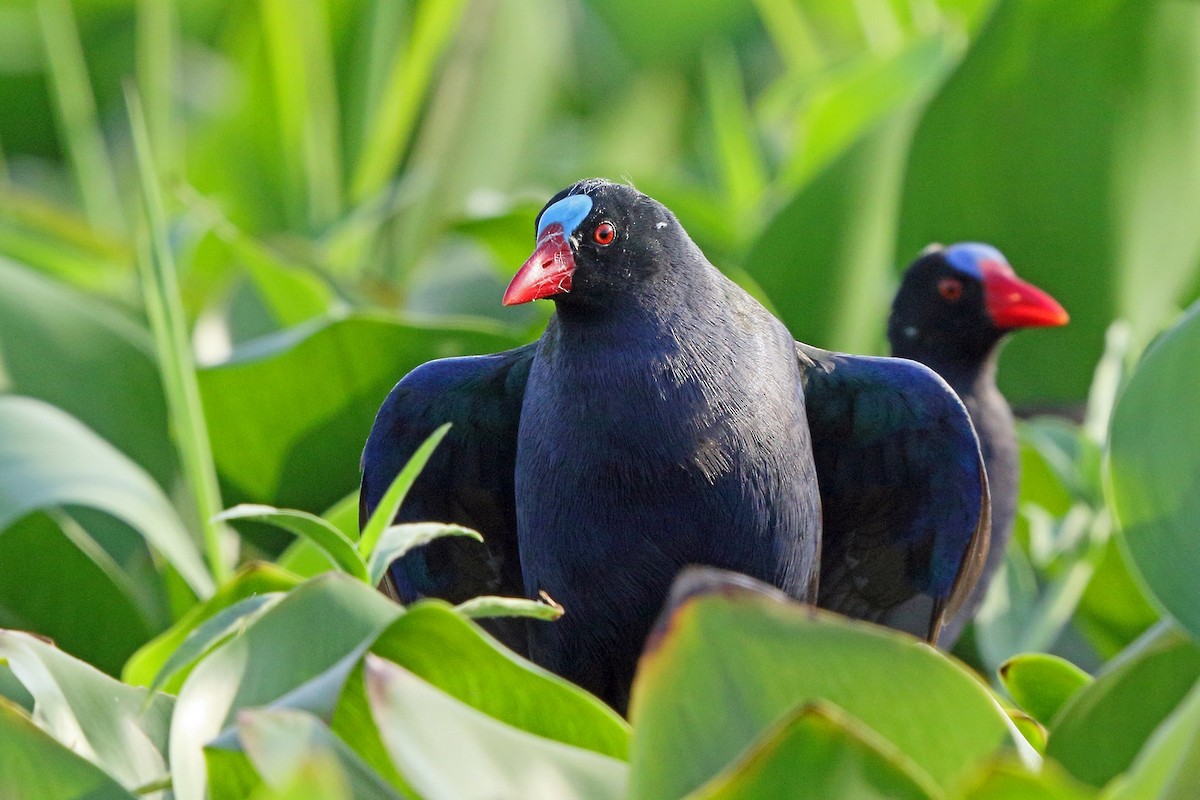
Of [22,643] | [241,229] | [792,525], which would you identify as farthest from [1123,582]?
[241,229]

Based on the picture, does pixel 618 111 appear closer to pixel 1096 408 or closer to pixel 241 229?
pixel 241 229

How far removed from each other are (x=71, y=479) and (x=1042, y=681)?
3.57 ft

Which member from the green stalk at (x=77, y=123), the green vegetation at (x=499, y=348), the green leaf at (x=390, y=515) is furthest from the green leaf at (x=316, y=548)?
the green stalk at (x=77, y=123)

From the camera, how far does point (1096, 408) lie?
7.00 ft

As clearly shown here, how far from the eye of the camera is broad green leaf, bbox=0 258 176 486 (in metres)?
2.29

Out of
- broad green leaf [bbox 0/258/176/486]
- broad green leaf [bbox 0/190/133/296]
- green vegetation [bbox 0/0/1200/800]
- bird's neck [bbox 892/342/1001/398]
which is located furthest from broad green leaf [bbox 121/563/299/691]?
broad green leaf [bbox 0/190/133/296]

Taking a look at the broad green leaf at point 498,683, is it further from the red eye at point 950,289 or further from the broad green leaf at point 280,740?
the red eye at point 950,289

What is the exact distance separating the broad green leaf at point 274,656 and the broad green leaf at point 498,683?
0.04 m

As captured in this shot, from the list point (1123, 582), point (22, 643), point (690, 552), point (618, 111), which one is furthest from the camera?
point (618, 111)

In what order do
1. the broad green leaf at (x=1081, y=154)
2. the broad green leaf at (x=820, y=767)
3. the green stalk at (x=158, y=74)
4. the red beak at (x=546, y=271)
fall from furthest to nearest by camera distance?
the green stalk at (x=158, y=74) → the broad green leaf at (x=1081, y=154) → the red beak at (x=546, y=271) → the broad green leaf at (x=820, y=767)

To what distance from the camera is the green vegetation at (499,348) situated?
1.05 m

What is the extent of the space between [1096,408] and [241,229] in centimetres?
208

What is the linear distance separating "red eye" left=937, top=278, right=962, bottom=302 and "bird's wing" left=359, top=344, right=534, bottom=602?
35.2 inches

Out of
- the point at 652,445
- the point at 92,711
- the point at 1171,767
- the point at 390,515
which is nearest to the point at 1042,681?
the point at 652,445
